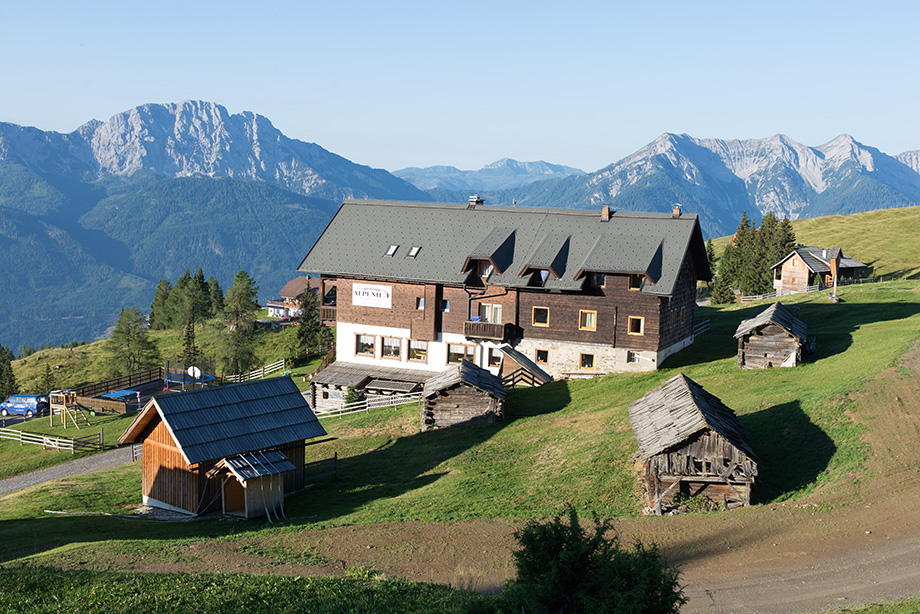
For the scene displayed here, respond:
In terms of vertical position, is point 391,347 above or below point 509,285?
below

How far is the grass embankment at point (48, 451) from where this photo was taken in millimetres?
50531

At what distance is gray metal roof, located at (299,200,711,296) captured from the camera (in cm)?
5291

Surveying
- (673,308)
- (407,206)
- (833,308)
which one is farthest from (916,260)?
(407,206)

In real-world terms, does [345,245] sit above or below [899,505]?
above

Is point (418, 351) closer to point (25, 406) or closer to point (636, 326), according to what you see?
point (636, 326)

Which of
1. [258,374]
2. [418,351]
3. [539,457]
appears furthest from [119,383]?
[539,457]

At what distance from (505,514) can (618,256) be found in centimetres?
2826

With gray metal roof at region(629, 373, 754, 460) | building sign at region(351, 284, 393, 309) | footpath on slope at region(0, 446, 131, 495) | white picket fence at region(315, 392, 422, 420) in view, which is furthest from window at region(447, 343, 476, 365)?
footpath on slope at region(0, 446, 131, 495)

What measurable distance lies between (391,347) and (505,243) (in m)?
12.1

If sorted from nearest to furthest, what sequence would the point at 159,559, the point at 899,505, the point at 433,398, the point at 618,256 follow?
1. the point at 159,559
2. the point at 899,505
3. the point at 433,398
4. the point at 618,256

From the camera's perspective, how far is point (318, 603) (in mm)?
17938

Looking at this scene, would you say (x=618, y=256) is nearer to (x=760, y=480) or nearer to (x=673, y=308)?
(x=673, y=308)

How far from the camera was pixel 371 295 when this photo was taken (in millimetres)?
59188

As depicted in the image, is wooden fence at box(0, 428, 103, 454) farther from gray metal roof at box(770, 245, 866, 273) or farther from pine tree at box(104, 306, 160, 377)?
gray metal roof at box(770, 245, 866, 273)
